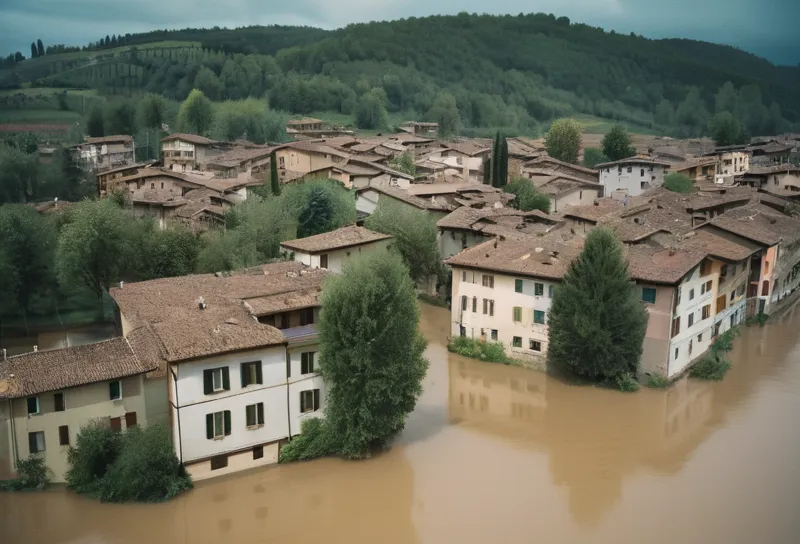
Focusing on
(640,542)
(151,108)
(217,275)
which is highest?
(151,108)

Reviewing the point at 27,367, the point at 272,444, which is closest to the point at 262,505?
the point at 272,444

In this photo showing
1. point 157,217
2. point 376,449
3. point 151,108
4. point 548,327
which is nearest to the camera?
point 376,449

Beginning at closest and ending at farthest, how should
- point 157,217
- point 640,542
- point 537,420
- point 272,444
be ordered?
point 640,542
point 272,444
point 537,420
point 157,217

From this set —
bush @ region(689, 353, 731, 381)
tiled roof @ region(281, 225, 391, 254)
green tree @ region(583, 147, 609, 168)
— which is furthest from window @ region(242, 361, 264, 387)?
green tree @ region(583, 147, 609, 168)

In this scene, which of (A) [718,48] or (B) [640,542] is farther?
(A) [718,48]

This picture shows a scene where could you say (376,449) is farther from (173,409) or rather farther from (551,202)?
(551,202)

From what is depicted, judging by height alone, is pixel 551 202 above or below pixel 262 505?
above

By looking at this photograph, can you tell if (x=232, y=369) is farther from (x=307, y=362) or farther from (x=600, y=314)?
(x=600, y=314)
